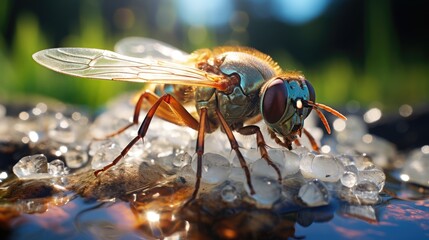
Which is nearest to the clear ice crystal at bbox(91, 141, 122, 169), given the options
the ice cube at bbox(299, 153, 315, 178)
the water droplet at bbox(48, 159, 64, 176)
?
the water droplet at bbox(48, 159, 64, 176)

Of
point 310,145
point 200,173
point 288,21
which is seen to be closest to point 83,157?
point 200,173

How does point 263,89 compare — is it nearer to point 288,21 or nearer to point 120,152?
point 120,152

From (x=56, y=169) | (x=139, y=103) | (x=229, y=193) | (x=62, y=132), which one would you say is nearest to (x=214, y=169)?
(x=229, y=193)

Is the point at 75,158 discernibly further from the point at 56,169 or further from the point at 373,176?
the point at 373,176

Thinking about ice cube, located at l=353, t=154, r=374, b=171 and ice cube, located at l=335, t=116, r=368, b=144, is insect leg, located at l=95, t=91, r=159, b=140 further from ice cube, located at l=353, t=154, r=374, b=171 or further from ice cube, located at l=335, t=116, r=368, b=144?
ice cube, located at l=335, t=116, r=368, b=144

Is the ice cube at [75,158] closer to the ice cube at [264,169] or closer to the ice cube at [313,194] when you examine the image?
the ice cube at [264,169]
